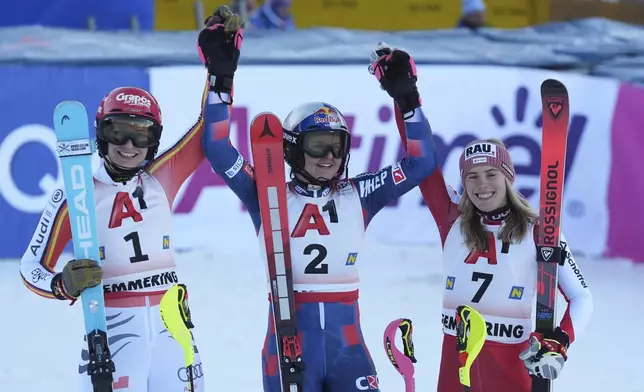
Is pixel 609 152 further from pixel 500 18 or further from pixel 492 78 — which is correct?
pixel 500 18

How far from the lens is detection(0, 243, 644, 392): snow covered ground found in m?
5.41

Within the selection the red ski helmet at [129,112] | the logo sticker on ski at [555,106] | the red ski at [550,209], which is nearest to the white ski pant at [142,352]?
the red ski helmet at [129,112]

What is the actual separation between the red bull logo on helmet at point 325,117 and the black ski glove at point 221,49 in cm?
37

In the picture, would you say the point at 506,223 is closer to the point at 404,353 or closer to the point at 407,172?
the point at 407,172

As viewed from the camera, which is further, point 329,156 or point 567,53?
point 567,53

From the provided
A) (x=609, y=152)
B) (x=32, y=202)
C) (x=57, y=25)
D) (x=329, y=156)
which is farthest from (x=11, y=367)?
(x=57, y=25)

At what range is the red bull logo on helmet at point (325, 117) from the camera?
374cm

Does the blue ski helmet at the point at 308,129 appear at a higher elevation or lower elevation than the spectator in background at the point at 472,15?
lower

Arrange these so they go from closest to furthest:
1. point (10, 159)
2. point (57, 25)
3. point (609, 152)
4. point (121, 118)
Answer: point (121, 118) < point (10, 159) < point (609, 152) < point (57, 25)

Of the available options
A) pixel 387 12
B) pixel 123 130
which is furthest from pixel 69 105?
pixel 387 12

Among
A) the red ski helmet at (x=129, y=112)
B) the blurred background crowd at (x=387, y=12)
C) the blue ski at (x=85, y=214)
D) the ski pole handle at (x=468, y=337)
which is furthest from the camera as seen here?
the blurred background crowd at (x=387, y=12)

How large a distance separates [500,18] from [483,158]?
10.8 m

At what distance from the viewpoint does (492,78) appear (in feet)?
26.9

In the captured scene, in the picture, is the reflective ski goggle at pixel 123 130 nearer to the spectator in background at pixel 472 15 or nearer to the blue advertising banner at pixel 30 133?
the blue advertising banner at pixel 30 133
